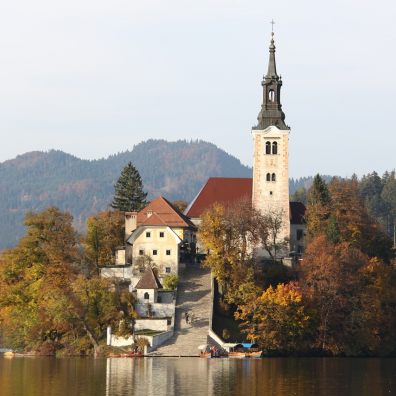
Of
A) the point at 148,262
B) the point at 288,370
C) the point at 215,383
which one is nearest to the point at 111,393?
the point at 215,383

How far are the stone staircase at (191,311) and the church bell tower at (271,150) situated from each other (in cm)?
911

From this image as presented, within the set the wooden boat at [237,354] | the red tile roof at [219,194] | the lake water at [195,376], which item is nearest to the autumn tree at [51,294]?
the lake water at [195,376]

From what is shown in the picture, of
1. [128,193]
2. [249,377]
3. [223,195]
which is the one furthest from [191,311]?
[128,193]

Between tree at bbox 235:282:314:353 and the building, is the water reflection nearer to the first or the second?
tree at bbox 235:282:314:353

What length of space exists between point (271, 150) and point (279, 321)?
22.9 m

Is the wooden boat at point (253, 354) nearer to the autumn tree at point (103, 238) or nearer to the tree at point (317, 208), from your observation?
the tree at point (317, 208)

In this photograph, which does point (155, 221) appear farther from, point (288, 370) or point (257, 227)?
point (288, 370)

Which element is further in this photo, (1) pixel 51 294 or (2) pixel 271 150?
(2) pixel 271 150

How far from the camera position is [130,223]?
10312 centimetres

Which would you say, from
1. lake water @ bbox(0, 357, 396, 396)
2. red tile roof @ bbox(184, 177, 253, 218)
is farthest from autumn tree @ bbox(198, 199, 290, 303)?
lake water @ bbox(0, 357, 396, 396)

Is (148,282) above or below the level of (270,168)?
below

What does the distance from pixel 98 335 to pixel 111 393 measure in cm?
3078

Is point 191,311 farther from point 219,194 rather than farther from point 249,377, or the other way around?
point 249,377

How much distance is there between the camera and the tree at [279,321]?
83.9m
